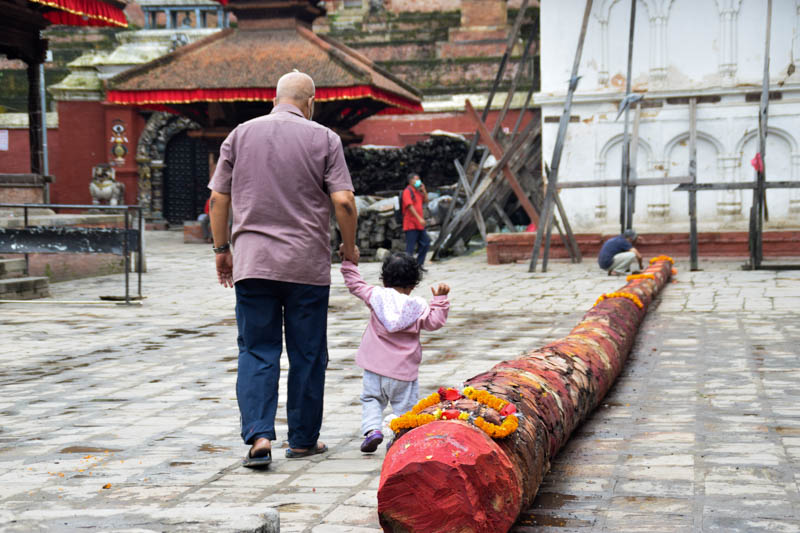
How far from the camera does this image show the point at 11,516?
2.95 m

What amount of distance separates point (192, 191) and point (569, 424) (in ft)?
73.8

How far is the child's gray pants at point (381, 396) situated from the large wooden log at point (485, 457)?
427 mm

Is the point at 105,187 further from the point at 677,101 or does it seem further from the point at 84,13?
the point at 677,101

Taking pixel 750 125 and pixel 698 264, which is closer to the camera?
pixel 698 264

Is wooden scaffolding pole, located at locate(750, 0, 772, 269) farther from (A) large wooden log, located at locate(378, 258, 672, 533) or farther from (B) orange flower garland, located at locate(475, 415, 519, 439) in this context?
(B) orange flower garland, located at locate(475, 415, 519, 439)

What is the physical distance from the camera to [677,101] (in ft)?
52.5

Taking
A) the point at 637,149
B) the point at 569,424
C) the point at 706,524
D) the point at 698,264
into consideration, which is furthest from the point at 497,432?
the point at 637,149

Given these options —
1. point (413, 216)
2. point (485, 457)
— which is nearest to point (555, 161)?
point (413, 216)

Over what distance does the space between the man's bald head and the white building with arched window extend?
40.0 feet

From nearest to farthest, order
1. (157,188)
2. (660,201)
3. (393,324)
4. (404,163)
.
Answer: (393,324) → (660,201) → (404,163) → (157,188)

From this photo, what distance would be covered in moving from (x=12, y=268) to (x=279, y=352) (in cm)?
840

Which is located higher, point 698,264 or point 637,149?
point 637,149

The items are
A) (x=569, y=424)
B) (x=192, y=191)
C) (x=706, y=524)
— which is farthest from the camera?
(x=192, y=191)

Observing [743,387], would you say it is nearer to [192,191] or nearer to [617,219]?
[617,219]
